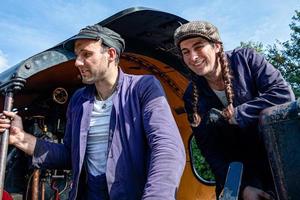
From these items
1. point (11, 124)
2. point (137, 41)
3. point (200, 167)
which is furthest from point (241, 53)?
point (200, 167)

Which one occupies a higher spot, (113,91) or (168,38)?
(168,38)

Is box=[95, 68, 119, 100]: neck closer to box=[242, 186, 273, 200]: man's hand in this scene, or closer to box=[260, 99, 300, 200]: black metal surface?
box=[242, 186, 273, 200]: man's hand

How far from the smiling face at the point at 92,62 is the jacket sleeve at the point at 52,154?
346 millimetres

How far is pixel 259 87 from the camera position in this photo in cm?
213

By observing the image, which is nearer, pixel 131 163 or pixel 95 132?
pixel 131 163

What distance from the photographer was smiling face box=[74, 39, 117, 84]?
2.44 meters

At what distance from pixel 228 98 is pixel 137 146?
1.98ft

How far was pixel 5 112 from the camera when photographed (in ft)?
7.59

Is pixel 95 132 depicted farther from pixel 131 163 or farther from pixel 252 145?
pixel 252 145

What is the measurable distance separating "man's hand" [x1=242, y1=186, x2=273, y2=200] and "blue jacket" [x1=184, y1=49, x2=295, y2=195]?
7 cm

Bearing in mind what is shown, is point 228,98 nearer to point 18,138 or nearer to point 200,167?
point 18,138

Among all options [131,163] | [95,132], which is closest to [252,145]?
[131,163]

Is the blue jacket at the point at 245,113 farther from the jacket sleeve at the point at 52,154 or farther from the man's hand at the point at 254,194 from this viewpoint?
the jacket sleeve at the point at 52,154

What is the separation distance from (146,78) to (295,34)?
86.6 feet
